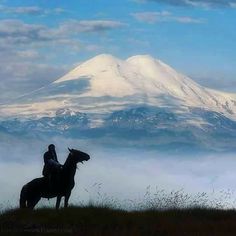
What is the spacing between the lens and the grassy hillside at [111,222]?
18.5 metres

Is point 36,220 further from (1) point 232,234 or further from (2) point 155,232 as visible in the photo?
(1) point 232,234

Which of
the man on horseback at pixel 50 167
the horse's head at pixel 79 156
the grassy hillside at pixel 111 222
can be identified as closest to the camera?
the grassy hillside at pixel 111 222

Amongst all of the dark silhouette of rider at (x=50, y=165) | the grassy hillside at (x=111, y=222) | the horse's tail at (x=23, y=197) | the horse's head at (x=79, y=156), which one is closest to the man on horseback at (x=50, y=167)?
the dark silhouette of rider at (x=50, y=165)

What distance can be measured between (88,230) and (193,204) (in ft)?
18.5

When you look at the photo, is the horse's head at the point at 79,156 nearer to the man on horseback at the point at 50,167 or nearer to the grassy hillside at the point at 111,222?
the man on horseback at the point at 50,167

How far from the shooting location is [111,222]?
65.5ft

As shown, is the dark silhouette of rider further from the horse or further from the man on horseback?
the horse

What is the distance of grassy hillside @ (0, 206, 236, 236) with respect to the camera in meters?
18.5

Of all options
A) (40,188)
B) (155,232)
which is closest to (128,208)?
(40,188)

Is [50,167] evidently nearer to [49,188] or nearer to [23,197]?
[49,188]

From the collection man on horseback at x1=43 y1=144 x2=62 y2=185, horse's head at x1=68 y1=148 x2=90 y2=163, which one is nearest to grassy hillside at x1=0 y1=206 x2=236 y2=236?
man on horseback at x1=43 y1=144 x2=62 y2=185

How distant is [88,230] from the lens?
60.3 feet

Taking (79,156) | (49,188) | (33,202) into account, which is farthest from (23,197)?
(79,156)

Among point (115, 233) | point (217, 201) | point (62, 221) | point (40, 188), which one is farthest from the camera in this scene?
point (217, 201)
